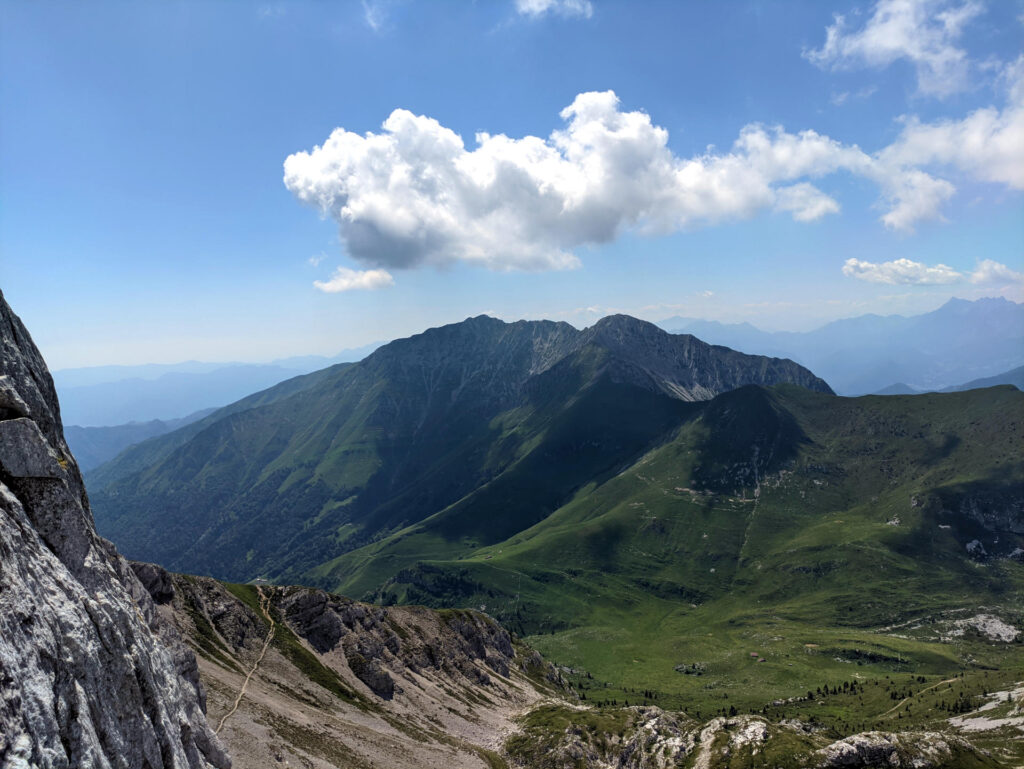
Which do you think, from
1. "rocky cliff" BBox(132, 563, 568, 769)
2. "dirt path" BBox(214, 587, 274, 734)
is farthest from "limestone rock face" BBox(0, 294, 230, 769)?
"rocky cliff" BBox(132, 563, 568, 769)

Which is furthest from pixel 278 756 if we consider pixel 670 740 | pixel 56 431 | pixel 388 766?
pixel 670 740

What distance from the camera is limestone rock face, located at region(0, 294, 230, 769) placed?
31.7m

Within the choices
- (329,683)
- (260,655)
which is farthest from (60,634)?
(329,683)

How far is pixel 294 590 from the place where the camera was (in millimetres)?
163875

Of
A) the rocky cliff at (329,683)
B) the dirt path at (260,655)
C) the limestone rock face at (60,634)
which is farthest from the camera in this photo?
the rocky cliff at (329,683)

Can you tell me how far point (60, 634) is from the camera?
1447 inches

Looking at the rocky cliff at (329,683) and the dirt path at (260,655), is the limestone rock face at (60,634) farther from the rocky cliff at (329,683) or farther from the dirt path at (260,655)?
→ the rocky cliff at (329,683)

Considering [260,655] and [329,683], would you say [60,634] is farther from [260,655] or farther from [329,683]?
[329,683]

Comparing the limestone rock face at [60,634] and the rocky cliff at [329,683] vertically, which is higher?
the limestone rock face at [60,634]

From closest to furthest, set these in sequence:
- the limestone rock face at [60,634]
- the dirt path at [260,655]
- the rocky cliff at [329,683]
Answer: the limestone rock face at [60,634] → the dirt path at [260,655] → the rocky cliff at [329,683]

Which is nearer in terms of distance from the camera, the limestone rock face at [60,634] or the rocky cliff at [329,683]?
the limestone rock face at [60,634]

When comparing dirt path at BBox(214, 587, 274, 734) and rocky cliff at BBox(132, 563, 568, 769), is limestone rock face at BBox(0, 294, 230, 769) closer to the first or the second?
dirt path at BBox(214, 587, 274, 734)

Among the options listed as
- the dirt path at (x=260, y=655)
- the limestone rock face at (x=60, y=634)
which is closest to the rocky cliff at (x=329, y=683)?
the dirt path at (x=260, y=655)

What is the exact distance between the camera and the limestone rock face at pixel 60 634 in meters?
31.7
